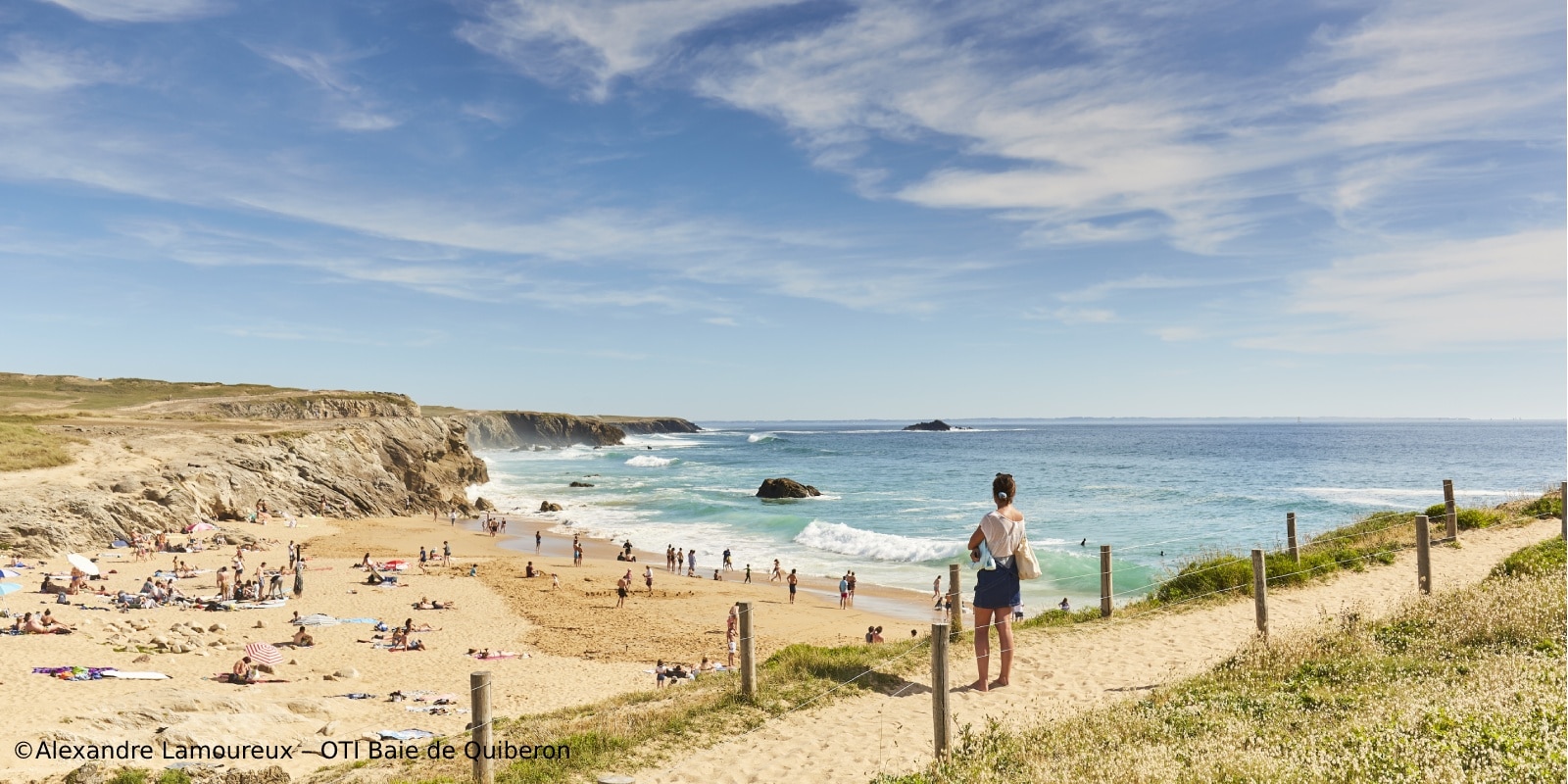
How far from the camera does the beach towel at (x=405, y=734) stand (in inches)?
514

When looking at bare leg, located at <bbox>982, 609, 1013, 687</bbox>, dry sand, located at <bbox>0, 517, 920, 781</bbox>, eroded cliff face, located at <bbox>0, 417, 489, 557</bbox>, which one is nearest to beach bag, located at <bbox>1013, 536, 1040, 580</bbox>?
bare leg, located at <bbox>982, 609, 1013, 687</bbox>

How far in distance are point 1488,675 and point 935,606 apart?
20323mm

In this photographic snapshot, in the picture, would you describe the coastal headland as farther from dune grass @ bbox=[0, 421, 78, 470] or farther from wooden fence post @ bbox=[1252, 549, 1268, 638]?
wooden fence post @ bbox=[1252, 549, 1268, 638]

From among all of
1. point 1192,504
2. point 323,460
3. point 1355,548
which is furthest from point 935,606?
point 323,460

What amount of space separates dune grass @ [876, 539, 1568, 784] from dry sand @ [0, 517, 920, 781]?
10280mm

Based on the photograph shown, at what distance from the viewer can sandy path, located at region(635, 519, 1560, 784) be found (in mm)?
8180

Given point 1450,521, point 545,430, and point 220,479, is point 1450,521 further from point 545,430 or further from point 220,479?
point 545,430

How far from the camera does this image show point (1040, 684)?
33.4ft

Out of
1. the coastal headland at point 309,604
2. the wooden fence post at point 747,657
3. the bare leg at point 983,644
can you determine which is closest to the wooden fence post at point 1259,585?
the bare leg at point 983,644

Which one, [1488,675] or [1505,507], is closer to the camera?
[1488,675]

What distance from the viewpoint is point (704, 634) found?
23.6 m

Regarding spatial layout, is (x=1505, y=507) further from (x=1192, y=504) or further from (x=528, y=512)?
(x=528, y=512)

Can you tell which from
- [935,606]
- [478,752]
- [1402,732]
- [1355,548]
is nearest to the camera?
[1402,732]

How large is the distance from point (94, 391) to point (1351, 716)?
13884cm
